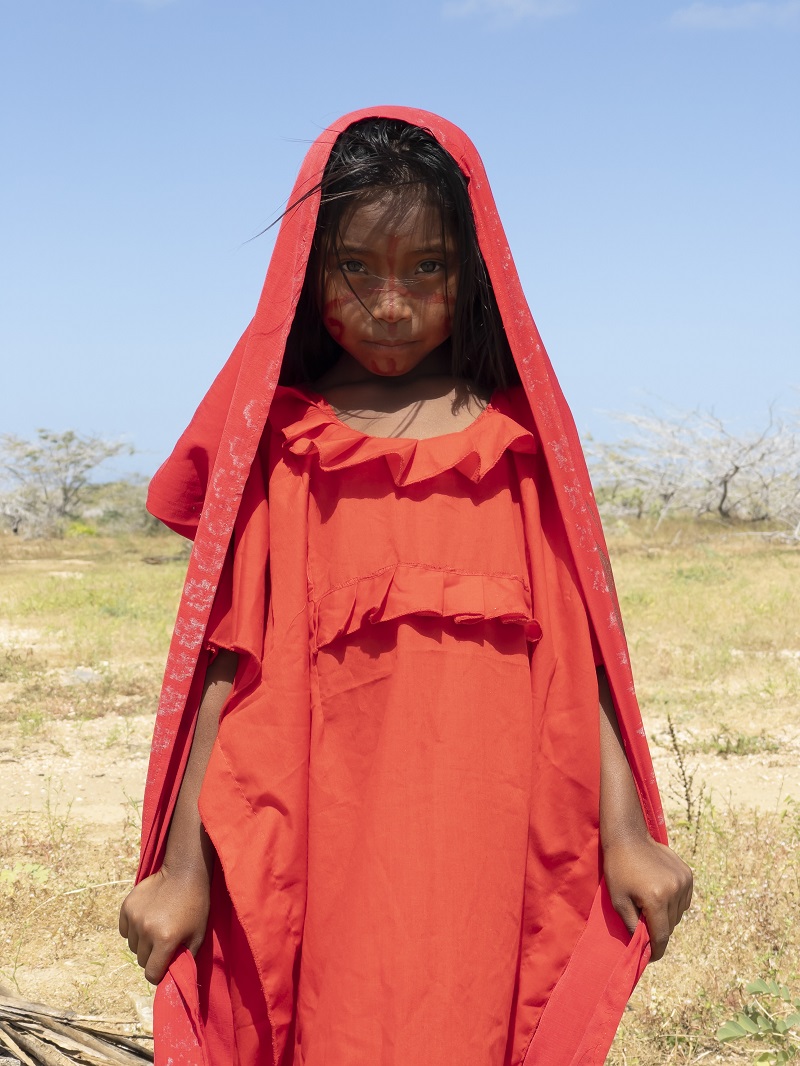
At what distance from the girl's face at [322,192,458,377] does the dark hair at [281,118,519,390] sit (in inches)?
0.6

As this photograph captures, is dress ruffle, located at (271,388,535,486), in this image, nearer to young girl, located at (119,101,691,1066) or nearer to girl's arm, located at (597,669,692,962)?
young girl, located at (119,101,691,1066)

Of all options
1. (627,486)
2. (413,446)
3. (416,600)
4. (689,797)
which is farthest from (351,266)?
(627,486)

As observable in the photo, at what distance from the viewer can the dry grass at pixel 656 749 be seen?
2.66 metres

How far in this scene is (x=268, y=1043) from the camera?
4.80 ft

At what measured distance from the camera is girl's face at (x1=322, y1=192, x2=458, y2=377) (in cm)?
141

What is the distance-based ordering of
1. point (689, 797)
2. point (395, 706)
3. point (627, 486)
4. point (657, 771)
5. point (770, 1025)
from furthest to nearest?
1. point (627, 486)
2. point (657, 771)
3. point (689, 797)
4. point (770, 1025)
5. point (395, 706)

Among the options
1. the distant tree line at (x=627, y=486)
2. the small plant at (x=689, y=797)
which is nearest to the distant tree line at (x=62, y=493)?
the distant tree line at (x=627, y=486)

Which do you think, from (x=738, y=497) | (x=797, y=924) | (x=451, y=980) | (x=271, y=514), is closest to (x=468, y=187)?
(x=271, y=514)

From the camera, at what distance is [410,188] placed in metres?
1.42

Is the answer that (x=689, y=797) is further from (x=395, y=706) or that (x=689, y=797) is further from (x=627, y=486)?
(x=627, y=486)

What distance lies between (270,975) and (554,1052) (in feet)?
1.26

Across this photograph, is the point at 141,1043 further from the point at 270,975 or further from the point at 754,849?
the point at 754,849

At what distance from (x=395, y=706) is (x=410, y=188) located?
68 centimetres

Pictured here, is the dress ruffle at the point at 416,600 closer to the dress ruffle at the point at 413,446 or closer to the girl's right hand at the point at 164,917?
the dress ruffle at the point at 413,446
